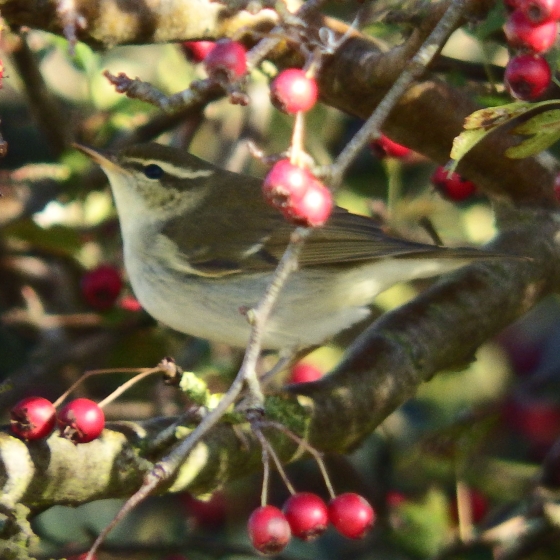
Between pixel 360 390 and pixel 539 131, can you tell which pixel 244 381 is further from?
pixel 360 390

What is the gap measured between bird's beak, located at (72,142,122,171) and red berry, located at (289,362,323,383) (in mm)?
1500

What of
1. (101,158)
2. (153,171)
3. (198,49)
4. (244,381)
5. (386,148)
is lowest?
(153,171)

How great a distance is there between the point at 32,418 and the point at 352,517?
0.83 meters

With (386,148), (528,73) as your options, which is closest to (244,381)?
(528,73)

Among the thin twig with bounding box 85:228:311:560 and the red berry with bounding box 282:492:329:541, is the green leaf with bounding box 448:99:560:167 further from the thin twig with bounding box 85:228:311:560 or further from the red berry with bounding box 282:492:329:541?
the red berry with bounding box 282:492:329:541

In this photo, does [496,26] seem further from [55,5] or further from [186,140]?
[186,140]

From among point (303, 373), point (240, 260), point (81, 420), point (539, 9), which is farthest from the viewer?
point (303, 373)

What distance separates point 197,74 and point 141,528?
2.40 meters

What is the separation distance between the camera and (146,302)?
355 cm

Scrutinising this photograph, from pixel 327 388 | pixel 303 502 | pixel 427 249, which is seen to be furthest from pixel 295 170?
pixel 427 249

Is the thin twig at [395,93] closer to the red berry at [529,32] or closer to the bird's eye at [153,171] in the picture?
the red berry at [529,32]

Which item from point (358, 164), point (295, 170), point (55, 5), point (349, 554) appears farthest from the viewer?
point (358, 164)

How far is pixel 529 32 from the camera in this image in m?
1.92

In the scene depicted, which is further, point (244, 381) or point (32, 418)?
point (32, 418)
